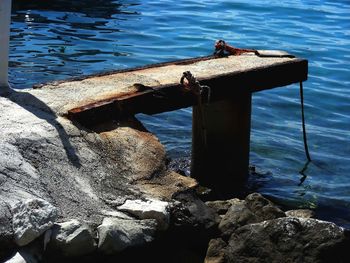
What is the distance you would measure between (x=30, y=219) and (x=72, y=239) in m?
0.30

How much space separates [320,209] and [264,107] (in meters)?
3.82

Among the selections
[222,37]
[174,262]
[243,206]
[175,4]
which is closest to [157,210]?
[174,262]

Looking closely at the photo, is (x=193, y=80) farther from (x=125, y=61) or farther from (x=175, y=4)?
(x=175, y=4)

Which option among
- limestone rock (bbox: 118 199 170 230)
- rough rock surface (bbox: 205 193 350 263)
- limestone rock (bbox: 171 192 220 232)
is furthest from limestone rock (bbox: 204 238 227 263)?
limestone rock (bbox: 118 199 170 230)

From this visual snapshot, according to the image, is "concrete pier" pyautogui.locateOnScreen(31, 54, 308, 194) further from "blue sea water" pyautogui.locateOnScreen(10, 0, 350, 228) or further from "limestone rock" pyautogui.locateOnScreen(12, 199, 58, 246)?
"limestone rock" pyautogui.locateOnScreen(12, 199, 58, 246)

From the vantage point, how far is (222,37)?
699 inches

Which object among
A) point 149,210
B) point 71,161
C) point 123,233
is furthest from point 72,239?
point 71,161

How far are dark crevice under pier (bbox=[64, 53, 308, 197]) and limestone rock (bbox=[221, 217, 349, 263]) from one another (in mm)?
1617

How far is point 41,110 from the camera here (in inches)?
272

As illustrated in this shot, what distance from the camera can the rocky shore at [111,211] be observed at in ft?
18.2

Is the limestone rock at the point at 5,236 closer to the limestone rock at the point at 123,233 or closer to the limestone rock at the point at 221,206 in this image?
the limestone rock at the point at 123,233

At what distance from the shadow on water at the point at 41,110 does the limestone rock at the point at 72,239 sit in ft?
2.77

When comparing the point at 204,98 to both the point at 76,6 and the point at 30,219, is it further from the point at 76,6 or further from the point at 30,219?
the point at 76,6

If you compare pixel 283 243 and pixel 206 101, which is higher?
pixel 206 101
